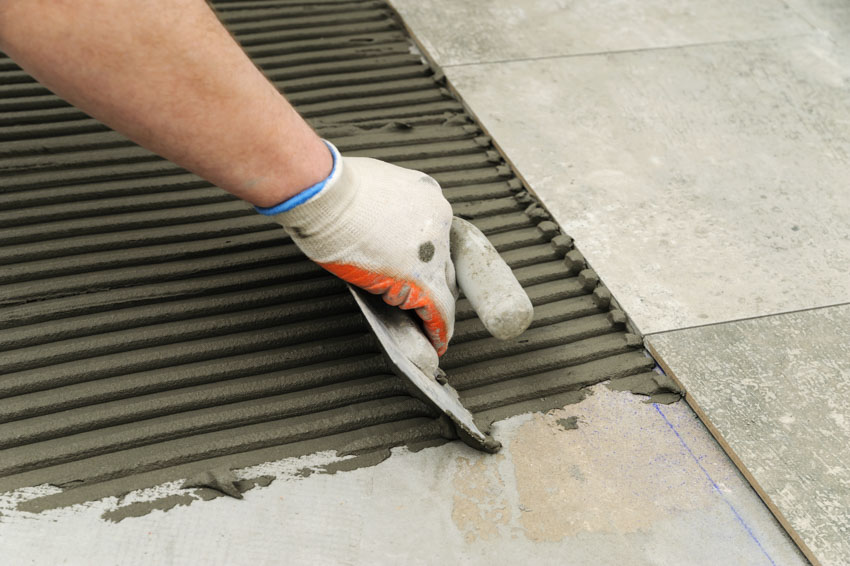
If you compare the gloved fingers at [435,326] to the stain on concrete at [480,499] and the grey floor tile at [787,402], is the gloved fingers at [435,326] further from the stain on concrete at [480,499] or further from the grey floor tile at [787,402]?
the grey floor tile at [787,402]

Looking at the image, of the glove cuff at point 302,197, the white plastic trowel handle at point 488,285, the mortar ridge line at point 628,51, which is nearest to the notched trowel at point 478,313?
the white plastic trowel handle at point 488,285

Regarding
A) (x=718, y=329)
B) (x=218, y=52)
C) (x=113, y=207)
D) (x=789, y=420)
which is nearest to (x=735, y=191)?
(x=718, y=329)

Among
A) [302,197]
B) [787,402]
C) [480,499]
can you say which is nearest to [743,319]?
[787,402]

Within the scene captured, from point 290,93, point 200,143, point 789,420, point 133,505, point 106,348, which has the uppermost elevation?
point 200,143

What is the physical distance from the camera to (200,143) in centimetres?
134

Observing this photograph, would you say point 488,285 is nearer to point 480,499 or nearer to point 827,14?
point 480,499

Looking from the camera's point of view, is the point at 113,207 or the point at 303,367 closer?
the point at 303,367

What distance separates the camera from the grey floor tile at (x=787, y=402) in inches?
59.5

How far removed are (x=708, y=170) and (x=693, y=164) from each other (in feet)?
0.15

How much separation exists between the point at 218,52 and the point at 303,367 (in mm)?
708

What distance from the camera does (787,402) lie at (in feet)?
5.55

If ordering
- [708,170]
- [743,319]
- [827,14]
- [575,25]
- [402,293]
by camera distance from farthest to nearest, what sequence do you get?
[827,14], [575,25], [708,170], [743,319], [402,293]

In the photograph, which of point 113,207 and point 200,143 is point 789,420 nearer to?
point 200,143

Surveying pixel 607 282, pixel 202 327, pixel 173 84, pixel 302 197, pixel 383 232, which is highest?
pixel 173 84
